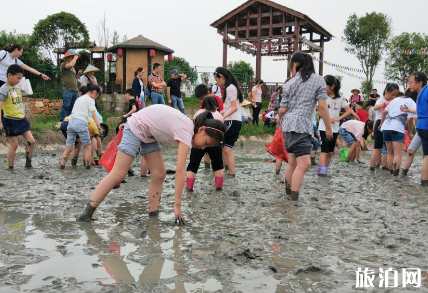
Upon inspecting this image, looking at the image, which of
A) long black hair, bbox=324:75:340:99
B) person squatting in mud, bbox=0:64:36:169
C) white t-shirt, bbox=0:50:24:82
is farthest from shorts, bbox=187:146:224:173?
white t-shirt, bbox=0:50:24:82

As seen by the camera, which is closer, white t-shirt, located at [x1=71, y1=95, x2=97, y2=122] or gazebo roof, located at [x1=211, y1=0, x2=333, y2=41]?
white t-shirt, located at [x1=71, y1=95, x2=97, y2=122]

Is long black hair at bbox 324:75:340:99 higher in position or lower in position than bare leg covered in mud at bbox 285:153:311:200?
higher

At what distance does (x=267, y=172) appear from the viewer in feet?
28.8

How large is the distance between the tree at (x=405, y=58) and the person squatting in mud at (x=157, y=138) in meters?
34.3

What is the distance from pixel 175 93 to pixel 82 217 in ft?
35.7

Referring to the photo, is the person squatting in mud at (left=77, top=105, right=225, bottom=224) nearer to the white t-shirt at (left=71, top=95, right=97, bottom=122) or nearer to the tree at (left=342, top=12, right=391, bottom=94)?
the white t-shirt at (left=71, top=95, right=97, bottom=122)

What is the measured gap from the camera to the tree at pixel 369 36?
1419 inches

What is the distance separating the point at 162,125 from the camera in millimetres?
4234

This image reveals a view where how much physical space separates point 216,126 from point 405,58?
35.8m

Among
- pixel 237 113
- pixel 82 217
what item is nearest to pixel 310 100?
pixel 237 113

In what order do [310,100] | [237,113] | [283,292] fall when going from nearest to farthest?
[283,292] < [310,100] < [237,113]

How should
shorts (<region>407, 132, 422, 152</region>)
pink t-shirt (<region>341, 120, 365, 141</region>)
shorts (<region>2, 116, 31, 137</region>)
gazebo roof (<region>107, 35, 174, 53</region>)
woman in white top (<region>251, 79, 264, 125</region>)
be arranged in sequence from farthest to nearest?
gazebo roof (<region>107, 35, 174, 53</region>)
woman in white top (<region>251, 79, 264, 125</region>)
pink t-shirt (<region>341, 120, 365, 141</region>)
shorts (<region>407, 132, 422, 152</region>)
shorts (<region>2, 116, 31, 137</region>)

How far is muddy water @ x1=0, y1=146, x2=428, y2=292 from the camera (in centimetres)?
283

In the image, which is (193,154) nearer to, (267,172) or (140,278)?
(267,172)
